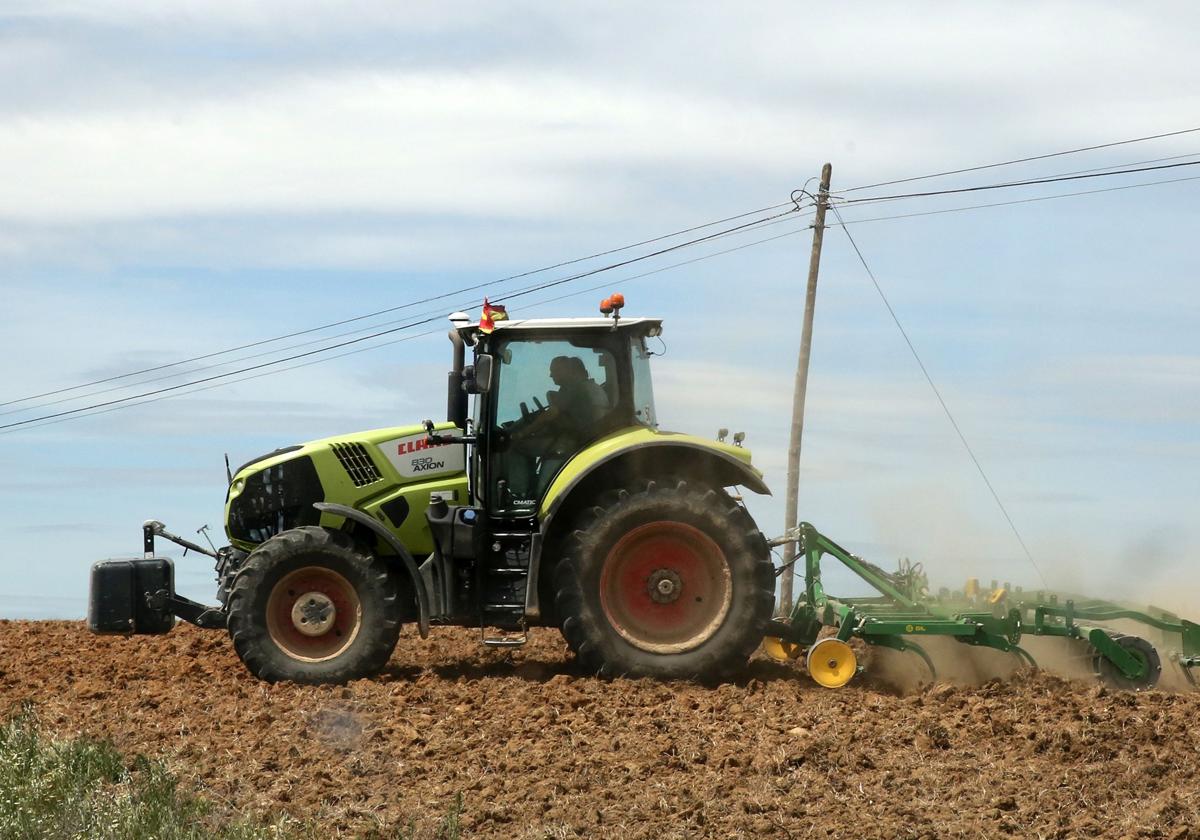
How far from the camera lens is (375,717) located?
980 cm

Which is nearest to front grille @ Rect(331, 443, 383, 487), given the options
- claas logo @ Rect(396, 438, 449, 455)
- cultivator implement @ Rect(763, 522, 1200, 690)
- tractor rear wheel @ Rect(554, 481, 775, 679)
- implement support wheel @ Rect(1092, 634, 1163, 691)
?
claas logo @ Rect(396, 438, 449, 455)

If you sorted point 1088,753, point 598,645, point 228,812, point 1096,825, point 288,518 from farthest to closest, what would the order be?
point 288,518 → point 598,645 → point 1088,753 → point 228,812 → point 1096,825

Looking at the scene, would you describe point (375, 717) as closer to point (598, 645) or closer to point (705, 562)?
point (598, 645)

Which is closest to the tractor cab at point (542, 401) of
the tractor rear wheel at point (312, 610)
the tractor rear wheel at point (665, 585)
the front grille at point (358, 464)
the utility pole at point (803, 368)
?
the tractor rear wheel at point (665, 585)

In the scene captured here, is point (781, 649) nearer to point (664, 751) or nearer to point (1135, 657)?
point (1135, 657)

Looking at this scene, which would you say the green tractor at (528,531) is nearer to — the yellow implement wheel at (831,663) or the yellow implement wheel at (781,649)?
the yellow implement wheel at (831,663)

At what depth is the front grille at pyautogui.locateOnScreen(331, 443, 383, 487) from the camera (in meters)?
11.5

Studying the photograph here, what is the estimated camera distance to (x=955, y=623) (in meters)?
10.8

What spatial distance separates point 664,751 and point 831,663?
2.54 metres

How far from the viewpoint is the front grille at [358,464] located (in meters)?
11.5

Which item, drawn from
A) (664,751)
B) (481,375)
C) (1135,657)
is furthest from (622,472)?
(1135,657)

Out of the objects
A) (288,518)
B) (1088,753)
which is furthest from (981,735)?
(288,518)

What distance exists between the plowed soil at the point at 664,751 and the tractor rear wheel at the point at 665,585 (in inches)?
11.9

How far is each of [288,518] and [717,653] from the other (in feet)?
11.8
